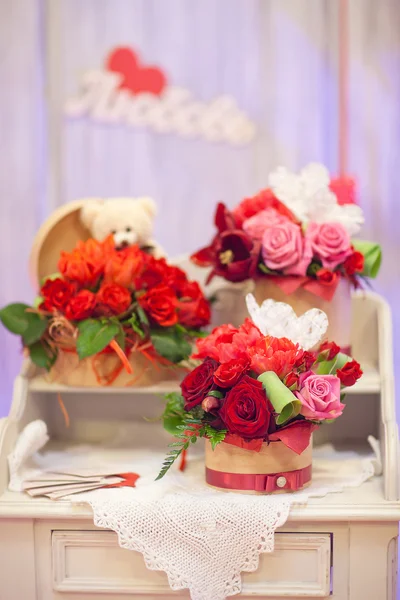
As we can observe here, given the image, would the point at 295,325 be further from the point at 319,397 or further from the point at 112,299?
the point at 112,299

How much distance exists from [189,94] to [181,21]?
222 mm

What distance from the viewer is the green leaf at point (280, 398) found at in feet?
3.34

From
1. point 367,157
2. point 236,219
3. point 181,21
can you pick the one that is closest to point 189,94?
point 181,21

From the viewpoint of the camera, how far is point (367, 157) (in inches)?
85.2

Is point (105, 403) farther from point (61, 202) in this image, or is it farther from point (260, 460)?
point (61, 202)

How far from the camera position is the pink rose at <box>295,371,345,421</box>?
1042mm

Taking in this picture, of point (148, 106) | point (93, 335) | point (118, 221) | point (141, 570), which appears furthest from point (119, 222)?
point (148, 106)

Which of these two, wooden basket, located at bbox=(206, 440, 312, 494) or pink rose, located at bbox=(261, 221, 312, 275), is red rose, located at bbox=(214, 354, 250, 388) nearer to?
wooden basket, located at bbox=(206, 440, 312, 494)

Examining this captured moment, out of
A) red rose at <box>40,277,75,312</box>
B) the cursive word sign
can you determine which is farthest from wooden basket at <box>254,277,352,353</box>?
the cursive word sign

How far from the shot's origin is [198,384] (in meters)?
1.10

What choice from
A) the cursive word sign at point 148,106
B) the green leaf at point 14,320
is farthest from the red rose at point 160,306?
the cursive word sign at point 148,106

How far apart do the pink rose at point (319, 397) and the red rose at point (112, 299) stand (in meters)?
0.35

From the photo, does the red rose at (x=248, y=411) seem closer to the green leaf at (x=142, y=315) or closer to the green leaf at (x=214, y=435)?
the green leaf at (x=214, y=435)

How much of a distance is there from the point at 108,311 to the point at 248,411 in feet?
1.09
